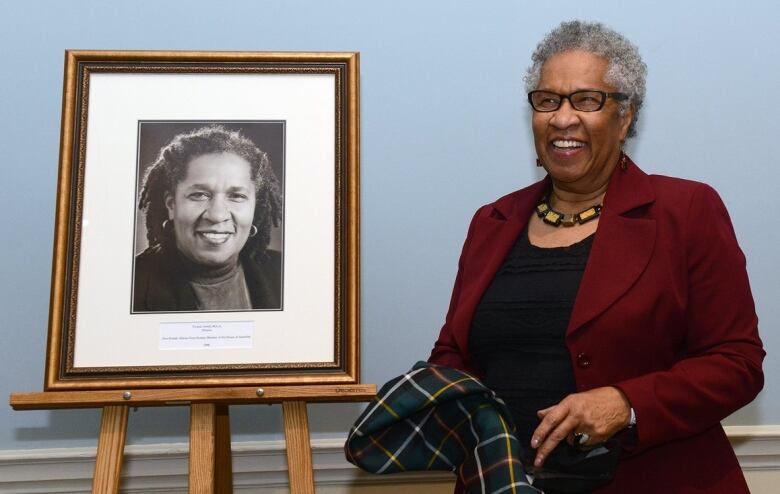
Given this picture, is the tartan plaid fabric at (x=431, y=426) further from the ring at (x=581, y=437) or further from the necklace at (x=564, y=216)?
the necklace at (x=564, y=216)

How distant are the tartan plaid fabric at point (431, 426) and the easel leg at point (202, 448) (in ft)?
1.19

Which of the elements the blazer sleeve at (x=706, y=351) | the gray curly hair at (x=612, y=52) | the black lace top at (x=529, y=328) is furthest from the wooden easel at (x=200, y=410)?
the gray curly hair at (x=612, y=52)

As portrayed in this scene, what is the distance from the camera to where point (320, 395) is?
161cm

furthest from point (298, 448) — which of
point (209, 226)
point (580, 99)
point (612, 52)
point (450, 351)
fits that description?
point (612, 52)

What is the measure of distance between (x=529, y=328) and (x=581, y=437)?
0.80 ft

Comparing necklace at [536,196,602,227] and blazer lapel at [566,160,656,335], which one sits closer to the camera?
blazer lapel at [566,160,656,335]

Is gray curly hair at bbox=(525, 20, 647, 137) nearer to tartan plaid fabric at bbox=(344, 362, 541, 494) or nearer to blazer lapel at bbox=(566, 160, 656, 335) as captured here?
blazer lapel at bbox=(566, 160, 656, 335)

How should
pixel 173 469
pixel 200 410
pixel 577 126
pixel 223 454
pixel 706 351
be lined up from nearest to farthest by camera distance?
1. pixel 706 351
2. pixel 577 126
3. pixel 200 410
4. pixel 223 454
5. pixel 173 469

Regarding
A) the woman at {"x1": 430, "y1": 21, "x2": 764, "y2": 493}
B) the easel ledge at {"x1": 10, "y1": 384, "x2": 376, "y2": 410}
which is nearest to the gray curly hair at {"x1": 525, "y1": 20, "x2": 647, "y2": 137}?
the woman at {"x1": 430, "y1": 21, "x2": 764, "y2": 493}

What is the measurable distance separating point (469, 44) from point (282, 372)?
96cm

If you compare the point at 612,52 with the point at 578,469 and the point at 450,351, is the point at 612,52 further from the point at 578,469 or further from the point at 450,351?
the point at 578,469

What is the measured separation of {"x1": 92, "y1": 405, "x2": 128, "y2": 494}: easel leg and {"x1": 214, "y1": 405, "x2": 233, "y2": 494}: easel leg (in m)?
0.20

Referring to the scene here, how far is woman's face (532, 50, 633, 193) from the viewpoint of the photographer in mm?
1523

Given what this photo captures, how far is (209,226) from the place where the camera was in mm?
1705
